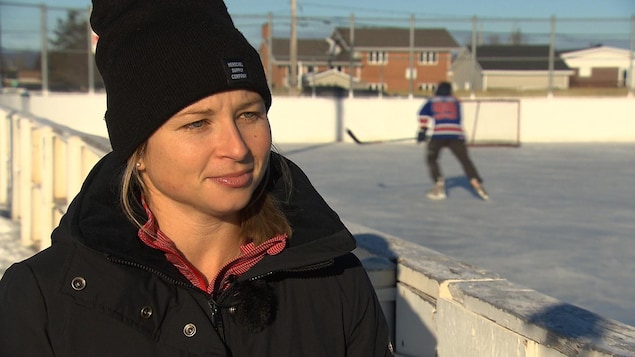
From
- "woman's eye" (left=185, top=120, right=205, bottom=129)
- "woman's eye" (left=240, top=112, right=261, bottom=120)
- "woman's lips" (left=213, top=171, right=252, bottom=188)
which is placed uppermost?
"woman's eye" (left=240, top=112, right=261, bottom=120)

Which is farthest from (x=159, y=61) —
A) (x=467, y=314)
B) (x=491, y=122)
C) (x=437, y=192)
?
(x=491, y=122)

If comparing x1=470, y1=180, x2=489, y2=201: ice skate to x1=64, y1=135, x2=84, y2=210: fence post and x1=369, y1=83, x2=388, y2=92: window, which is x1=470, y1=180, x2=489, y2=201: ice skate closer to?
x1=64, y1=135, x2=84, y2=210: fence post

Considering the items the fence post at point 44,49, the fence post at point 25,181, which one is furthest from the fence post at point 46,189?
the fence post at point 44,49

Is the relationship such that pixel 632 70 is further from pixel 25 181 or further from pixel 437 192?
pixel 25 181

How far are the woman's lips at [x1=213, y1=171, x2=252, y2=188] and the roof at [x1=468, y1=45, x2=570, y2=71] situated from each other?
64.3ft

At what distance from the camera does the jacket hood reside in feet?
5.05

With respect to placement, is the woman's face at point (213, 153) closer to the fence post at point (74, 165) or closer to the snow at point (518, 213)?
the snow at point (518, 213)

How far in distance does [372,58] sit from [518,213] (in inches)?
518

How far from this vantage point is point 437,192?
32.6 feet

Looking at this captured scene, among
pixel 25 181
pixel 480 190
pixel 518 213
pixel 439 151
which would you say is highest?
pixel 439 151

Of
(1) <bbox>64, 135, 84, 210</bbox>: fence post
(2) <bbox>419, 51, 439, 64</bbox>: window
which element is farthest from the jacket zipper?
(2) <bbox>419, 51, 439, 64</bbox>: window

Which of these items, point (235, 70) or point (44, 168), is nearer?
point (235, 70)

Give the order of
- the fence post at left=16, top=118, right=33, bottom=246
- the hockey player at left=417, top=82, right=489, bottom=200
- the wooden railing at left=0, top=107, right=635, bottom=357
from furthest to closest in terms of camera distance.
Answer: the hockey player at left=417, top=82, right=489, bottom=200 < the fence post at left=16, top=118, right=33, bottom=246 < the wooden railing at left=0, top=107, right=635, bottom=357

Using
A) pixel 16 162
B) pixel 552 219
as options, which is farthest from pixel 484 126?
pixel 16 162
